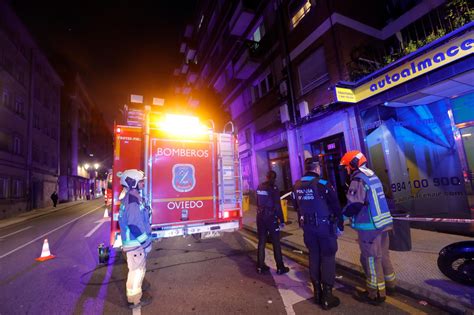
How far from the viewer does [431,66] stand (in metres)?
6.28

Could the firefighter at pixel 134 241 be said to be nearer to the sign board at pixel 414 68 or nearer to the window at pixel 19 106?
the sign board at pixel 414 68

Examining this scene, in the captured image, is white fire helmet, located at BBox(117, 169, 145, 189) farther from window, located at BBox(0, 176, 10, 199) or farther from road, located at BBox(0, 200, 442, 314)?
window, located at BBox(0, 176, 10, 199)

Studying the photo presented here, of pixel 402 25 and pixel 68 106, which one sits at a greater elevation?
pixel 68 106

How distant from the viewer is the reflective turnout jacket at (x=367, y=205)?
3426 mm

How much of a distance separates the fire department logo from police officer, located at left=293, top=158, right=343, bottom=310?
2772 millimetres

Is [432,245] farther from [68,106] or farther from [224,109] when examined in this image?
[68,106]

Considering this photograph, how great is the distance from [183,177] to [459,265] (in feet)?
16.8

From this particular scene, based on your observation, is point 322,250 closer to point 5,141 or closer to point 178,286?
point 178,286

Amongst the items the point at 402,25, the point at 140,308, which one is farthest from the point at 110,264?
the point at 402,25

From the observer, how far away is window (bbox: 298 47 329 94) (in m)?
10.5

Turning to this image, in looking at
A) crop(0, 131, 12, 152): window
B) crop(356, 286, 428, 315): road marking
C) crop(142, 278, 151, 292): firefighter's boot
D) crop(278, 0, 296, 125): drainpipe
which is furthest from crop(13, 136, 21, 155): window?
crop(356, 286, 428, 315): road marking

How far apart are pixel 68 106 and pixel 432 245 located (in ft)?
158

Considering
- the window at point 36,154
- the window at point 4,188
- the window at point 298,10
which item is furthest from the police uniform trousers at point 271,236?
the window at point 36,154

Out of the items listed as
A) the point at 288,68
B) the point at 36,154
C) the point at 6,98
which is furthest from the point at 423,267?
the point at 36,154
